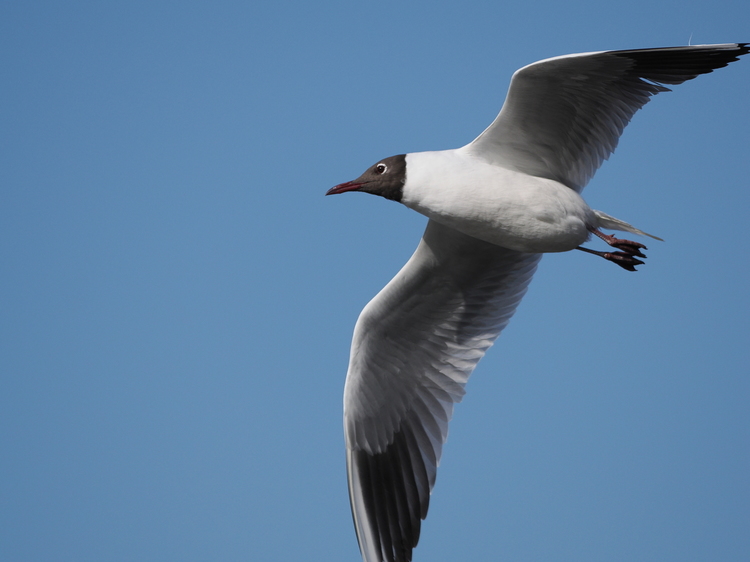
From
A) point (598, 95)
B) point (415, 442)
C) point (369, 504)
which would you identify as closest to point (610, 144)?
point (598, 95)

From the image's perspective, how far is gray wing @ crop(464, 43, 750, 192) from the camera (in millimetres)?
5477

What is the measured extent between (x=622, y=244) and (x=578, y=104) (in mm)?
1012

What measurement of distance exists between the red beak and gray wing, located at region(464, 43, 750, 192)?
2.66ft

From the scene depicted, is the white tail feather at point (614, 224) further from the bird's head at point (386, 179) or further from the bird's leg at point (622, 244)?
the bird's head at point (386, 179)

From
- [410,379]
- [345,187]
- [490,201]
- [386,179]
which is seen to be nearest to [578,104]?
[490,201]

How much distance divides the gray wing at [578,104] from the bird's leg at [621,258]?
1.57ft

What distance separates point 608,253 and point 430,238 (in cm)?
134

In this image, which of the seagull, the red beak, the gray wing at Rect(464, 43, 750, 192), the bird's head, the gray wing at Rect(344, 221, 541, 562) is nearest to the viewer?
the gray wing at Rect(464, 43, 750, 192)

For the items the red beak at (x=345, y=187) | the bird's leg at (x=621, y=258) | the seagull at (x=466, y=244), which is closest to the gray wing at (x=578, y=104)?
the seagull at (x=466, y=244)

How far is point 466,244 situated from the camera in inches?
263

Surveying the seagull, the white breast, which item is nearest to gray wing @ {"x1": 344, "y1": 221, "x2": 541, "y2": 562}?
the seagull

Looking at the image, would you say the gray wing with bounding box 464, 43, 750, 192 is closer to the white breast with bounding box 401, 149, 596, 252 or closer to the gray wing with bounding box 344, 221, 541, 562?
the white breast with bounding box 401, 149, 596, 252

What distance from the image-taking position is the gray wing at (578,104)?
5.48m

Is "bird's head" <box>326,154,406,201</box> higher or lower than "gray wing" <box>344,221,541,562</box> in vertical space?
higher
